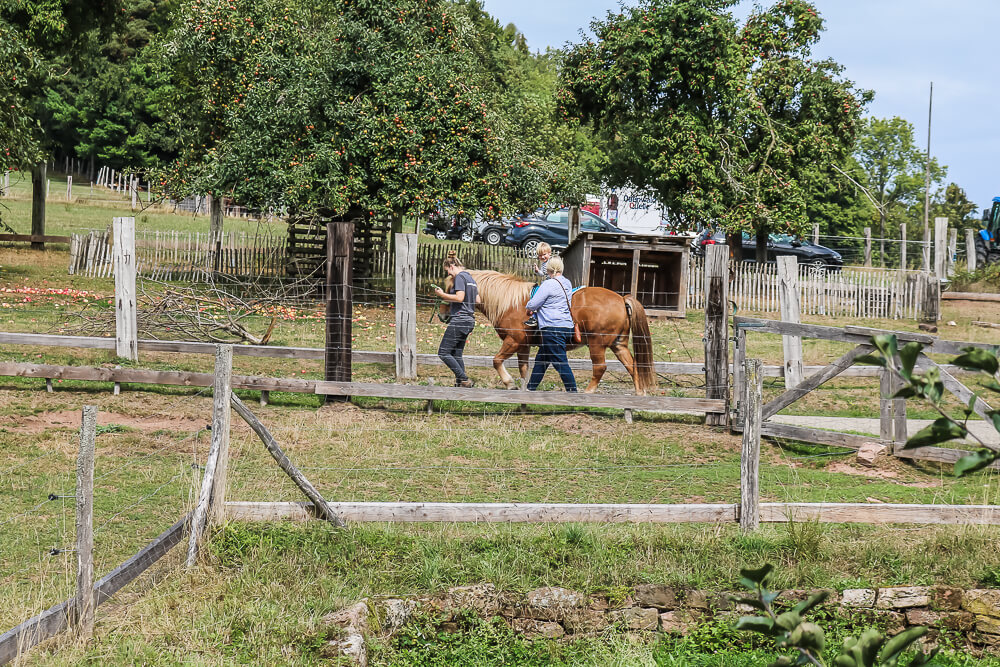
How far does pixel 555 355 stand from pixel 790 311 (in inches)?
155

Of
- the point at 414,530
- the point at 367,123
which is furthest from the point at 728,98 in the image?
the point at 414,530

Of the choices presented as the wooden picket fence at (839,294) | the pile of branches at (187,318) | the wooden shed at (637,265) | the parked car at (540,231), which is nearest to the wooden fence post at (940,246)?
the wooden picket fence at (839,294)

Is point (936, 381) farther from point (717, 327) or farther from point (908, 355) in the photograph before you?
point (717, 327)

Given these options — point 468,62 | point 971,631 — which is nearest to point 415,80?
point 468,62

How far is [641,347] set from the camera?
12.0m

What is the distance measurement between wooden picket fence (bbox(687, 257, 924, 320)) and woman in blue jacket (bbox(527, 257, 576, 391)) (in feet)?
36.6

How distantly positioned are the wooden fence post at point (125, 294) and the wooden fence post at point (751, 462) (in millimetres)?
8642

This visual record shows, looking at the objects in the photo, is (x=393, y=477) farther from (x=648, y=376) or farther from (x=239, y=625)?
Result: (x=648, y=376)

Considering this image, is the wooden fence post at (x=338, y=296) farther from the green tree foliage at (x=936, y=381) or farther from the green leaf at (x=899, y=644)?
the green tree foliage at (x=936, y=381)

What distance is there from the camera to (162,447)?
905 centimetres

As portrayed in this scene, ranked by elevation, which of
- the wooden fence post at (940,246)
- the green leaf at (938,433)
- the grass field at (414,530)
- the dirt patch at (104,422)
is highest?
the wooden fence post at (940,246)

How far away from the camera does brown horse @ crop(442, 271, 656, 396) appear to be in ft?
39.3

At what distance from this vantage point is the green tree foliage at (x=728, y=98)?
989 inches

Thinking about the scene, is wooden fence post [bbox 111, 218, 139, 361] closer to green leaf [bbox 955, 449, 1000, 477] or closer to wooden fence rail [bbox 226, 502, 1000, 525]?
wooden fence rail [bbox 226, 502, 1000, 525]
